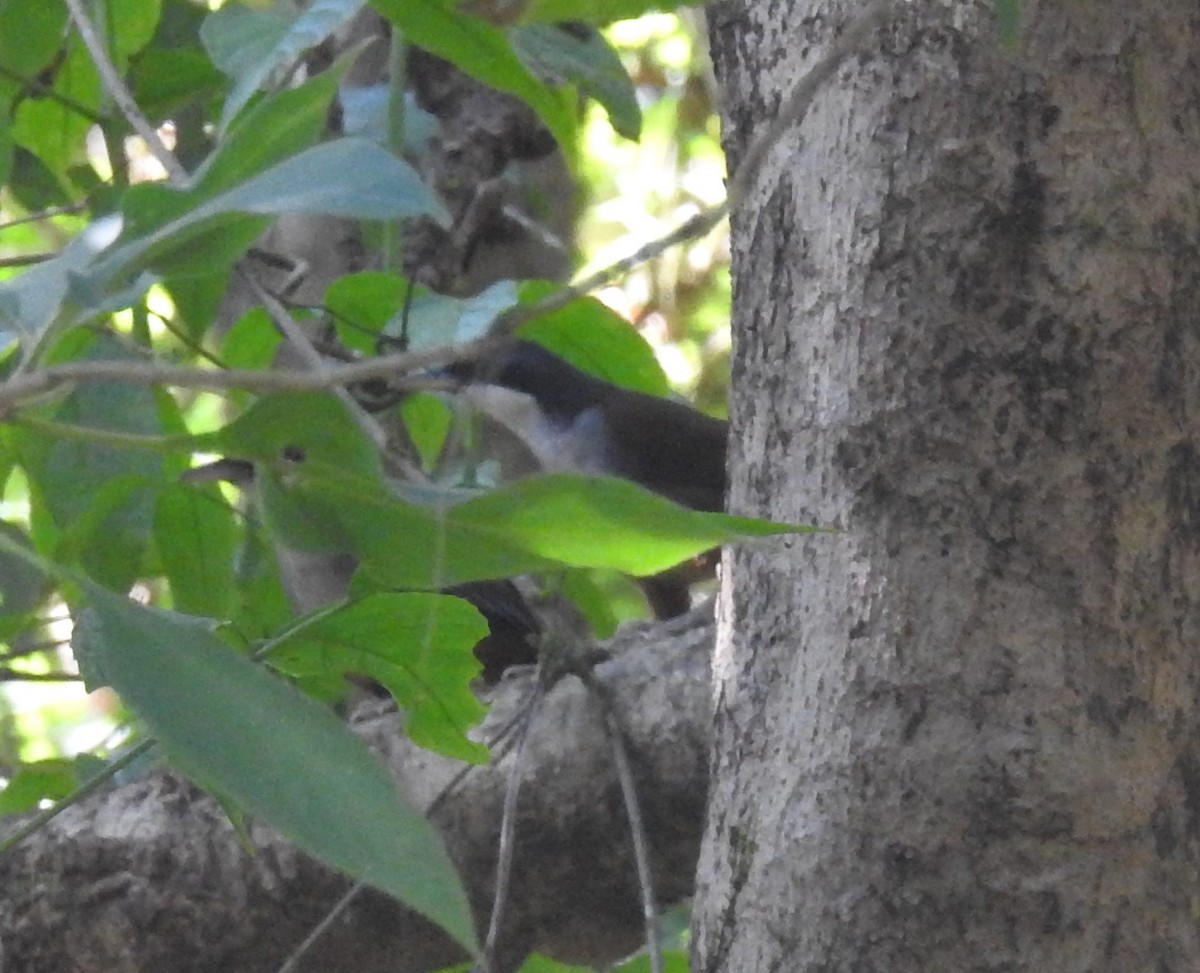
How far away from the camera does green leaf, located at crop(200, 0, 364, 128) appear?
34.7 inches

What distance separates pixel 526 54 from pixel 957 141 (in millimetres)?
386

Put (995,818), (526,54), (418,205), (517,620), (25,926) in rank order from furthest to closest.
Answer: (517,620) < (25,926) < (526,54) < (995,818) < (418,205)

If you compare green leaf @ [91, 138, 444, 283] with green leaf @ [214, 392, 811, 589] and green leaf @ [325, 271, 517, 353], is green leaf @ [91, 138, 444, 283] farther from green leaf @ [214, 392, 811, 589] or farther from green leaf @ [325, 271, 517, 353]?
green leaf @ [325, 271, 517, 353]

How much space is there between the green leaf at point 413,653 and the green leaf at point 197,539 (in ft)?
1.11

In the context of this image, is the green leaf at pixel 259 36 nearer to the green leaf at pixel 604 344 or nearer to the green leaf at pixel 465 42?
the green leaf at pixel 465 42

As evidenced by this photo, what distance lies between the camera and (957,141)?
77 cm

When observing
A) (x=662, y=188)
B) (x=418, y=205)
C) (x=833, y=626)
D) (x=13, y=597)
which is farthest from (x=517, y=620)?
(x=662, y=188)

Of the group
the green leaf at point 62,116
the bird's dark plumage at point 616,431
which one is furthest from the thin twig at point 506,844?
the bird's dark plumage at point 616,431

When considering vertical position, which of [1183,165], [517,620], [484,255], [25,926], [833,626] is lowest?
[25,926]

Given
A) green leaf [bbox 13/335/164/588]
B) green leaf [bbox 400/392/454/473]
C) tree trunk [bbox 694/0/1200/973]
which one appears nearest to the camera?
tree trunk [bbox 694/0/1200/973]

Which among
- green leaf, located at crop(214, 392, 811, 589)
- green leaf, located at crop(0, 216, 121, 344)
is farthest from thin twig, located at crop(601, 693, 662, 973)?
green leaf, located at crop(0, 216, 121, 344)

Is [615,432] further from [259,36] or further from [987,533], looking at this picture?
[987,533]

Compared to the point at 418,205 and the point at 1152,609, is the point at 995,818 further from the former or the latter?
the point at 418,205

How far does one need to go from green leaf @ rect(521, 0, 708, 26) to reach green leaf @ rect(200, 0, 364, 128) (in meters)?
0.30
